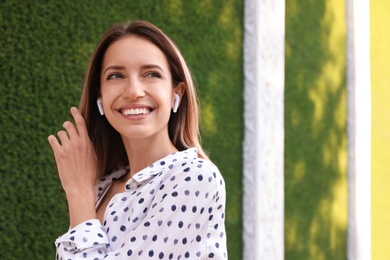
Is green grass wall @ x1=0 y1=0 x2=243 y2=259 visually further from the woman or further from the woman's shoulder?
the woman's shoulder

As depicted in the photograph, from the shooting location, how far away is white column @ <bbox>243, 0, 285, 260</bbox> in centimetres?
A: 553

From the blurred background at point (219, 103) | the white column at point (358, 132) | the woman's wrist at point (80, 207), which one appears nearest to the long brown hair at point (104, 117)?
the woman's wrist at point (80, 207)

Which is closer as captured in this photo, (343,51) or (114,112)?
(114,112)

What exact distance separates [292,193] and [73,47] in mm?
2439

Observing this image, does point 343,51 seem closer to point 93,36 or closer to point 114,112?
point 93,36

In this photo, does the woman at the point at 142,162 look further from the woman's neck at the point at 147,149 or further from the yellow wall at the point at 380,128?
the yellow wall at the point at 380,128

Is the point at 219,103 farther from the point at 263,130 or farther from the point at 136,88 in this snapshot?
the point at 136,88

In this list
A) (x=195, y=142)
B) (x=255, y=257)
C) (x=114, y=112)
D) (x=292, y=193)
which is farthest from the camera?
(x=292, y=193)

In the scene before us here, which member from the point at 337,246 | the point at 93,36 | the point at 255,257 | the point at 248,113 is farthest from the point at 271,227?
the point at 93,36

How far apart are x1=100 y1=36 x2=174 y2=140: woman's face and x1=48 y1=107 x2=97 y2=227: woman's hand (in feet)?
0.35

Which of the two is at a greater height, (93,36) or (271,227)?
(93,36)

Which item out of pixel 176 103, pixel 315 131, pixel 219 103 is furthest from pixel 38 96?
pixel 315 131

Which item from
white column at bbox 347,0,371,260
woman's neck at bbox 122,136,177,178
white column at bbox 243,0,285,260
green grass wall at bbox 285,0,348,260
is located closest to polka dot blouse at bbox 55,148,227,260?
woman's neck at bbox 122,136,177,178

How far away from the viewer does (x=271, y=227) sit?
5719mm
